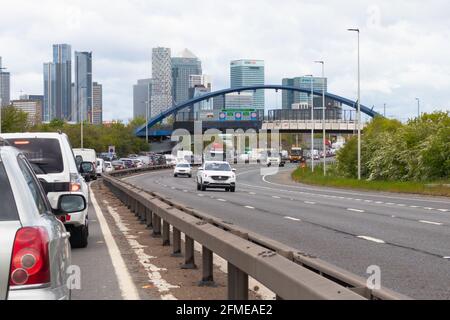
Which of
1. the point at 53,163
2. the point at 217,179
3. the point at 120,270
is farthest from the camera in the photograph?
the point at 217,179

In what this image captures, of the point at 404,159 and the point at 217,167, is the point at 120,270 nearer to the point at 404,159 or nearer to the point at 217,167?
the point at 217,167

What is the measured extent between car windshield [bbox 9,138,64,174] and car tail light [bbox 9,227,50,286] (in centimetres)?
978

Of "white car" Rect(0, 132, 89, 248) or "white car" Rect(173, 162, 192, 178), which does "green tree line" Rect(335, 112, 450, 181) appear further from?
"white car" Rect(0, 132, 89, 248)

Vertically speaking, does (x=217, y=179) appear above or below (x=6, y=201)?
below

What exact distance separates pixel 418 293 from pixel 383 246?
5625 millimetres

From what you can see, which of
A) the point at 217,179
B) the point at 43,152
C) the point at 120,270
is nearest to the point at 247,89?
the point at 217,179

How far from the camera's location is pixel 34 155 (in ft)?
51.0

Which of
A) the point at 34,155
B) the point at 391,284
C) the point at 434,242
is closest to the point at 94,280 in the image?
the point at 391,284

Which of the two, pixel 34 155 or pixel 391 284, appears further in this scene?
pixel 34 155

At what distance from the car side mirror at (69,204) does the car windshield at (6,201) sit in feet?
6.19

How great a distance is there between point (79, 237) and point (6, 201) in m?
9.57

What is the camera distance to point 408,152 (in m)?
53.7

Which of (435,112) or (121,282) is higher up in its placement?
(435,112)
